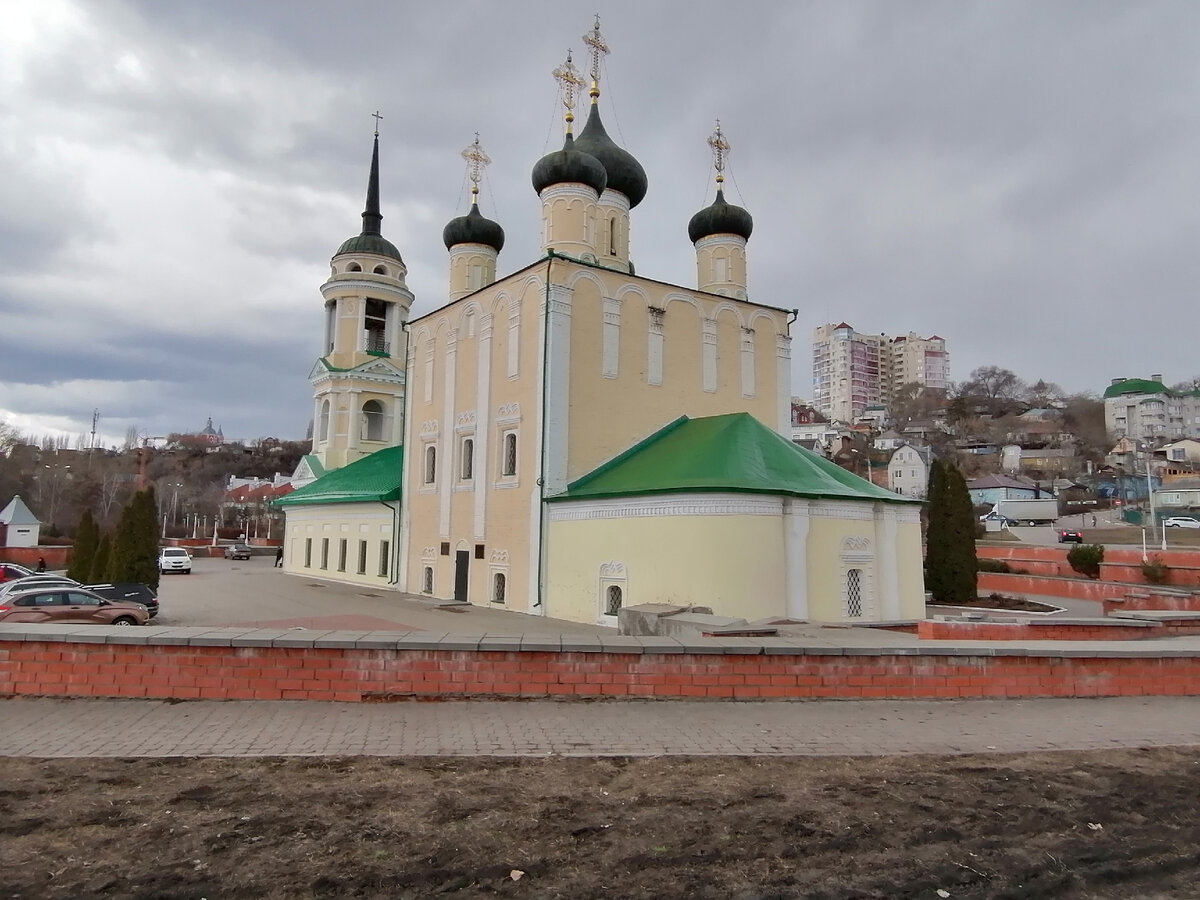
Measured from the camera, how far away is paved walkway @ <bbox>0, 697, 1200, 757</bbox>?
20.6 feet

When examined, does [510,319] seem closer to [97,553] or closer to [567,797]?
[97,553]

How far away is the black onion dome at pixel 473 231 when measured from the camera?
29078 millimetres

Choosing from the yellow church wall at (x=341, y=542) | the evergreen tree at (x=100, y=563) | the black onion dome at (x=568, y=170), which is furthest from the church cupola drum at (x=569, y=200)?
the evergreen tree at (x=100, y=563)

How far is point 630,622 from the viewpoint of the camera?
1327cm

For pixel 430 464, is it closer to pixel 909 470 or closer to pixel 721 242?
pixel 721 242

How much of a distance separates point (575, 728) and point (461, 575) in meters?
16.0

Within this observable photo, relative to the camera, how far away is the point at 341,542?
99.6ft

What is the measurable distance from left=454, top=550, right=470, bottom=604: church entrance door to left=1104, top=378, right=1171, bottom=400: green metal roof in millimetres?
124999

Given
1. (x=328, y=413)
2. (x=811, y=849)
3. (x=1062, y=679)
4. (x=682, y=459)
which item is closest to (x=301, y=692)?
(x=811, y=849)

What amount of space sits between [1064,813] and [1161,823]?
0.56m

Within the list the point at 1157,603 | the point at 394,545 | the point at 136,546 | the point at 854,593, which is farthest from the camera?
the point at 394,545

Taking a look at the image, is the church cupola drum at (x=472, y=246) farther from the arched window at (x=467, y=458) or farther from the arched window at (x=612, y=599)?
the arched window at (x=612, y=599)

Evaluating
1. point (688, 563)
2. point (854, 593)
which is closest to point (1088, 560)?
point (854, 593)

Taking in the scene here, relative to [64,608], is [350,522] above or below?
above
